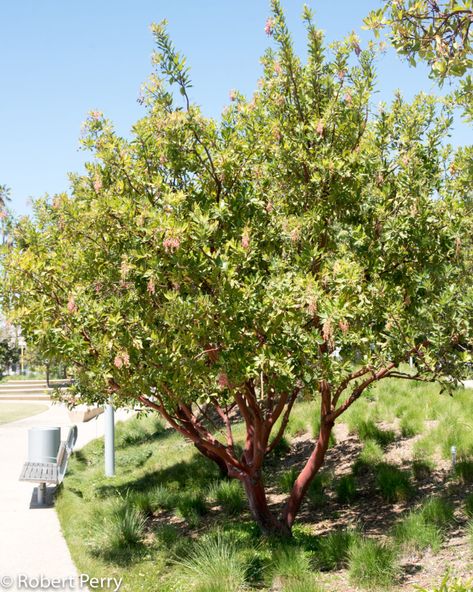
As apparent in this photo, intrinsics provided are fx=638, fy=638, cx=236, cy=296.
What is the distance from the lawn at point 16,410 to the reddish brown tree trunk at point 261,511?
17534 millimetres

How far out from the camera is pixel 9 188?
180 feet

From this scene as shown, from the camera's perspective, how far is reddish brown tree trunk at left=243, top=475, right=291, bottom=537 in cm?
810

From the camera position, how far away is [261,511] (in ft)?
27.2

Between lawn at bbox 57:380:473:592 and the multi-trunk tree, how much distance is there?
1768 millimetres

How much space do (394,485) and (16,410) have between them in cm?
2452

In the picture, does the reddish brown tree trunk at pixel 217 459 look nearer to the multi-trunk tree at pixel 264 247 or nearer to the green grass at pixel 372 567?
the multi-trunk tree at pixel 264 247

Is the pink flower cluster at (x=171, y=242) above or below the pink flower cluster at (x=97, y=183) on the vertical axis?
below

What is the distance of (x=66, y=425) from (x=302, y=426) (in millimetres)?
12520

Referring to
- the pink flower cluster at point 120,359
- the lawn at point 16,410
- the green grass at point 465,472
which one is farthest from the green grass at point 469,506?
the lawn at point 16,410

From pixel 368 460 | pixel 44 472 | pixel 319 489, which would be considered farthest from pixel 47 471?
pixel 368 460

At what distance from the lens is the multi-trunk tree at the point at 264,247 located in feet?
20.2

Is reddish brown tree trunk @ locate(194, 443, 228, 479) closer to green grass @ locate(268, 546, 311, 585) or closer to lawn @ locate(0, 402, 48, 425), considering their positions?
green grass @ locate(268, 546, 311, 585)

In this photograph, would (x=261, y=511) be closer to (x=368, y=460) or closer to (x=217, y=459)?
(x=217, y=459)

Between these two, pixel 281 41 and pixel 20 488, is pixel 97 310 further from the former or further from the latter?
pixel 20 488
